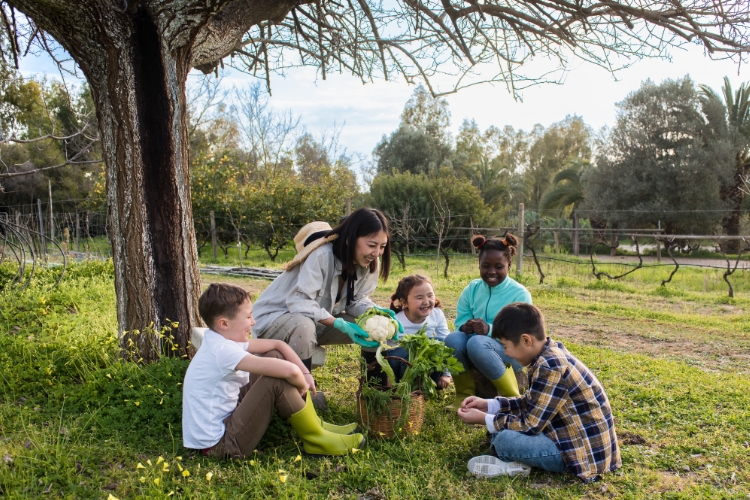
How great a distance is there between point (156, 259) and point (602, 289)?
802cm

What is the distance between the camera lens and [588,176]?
23297 millimetres

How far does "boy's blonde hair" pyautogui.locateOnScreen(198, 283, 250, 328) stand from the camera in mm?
2816

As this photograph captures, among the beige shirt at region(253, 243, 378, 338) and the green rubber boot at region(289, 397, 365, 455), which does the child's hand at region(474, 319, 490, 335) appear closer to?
the beige shirt at region(253, 243, 378, 338)

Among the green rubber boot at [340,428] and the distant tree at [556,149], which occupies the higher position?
the distant tree at [556,149]

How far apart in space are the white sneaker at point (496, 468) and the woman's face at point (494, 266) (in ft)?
4.55

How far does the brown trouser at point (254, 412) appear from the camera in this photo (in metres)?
2.81

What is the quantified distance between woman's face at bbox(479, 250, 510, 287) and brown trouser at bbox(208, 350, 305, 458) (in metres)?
1.67

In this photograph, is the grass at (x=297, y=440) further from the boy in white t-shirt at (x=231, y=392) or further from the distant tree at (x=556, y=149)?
the distant tree at (x=556, y=149)

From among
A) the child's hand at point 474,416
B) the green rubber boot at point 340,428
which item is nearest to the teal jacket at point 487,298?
the child's hand at point 474,416

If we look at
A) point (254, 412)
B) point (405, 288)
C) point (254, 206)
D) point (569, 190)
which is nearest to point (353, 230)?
point (405, 288)

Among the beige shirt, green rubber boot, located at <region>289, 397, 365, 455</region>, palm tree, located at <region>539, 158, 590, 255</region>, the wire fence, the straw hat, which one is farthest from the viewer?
palm tree, located at <region>539, 158, 590, 255</region>

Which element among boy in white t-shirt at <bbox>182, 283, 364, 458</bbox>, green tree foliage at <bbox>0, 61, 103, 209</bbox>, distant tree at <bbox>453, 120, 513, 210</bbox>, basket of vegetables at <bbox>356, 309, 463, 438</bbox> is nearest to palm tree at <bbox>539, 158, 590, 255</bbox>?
distant tree at <bbox>453, 120, 513, 210</bbox>

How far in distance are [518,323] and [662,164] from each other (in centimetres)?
2149

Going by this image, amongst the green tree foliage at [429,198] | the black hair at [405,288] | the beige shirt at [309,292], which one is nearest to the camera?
the beige shirt at [309,292]
